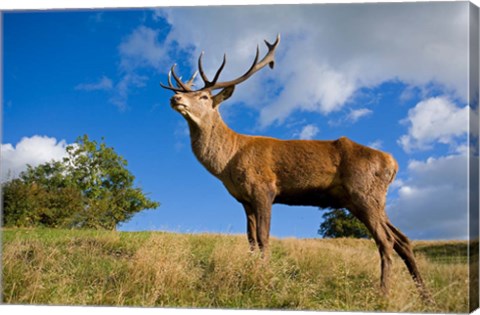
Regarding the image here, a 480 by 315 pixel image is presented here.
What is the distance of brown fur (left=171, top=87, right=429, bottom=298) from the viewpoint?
624cm

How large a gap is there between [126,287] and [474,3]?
4.35 meters

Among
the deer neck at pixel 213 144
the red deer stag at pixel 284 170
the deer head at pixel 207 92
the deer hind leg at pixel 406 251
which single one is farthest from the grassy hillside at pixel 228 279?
Answer: the deer head at pixel 207 92

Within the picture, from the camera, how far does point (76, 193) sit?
14688mm

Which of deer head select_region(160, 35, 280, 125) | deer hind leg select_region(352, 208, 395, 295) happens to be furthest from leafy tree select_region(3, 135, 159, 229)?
deer hind leg select_region(352, 208, 395, 295)

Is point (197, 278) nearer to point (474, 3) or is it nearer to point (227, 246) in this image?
point (227, 246)

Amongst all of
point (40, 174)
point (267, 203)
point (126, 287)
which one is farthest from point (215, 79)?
point (40, 174)

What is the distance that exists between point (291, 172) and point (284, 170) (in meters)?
0.08

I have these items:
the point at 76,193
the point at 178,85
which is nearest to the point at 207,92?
the point at 178,85

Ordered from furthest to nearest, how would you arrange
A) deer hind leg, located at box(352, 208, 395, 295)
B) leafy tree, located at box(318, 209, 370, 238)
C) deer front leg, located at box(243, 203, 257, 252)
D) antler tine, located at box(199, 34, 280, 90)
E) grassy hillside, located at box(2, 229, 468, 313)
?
leafy tree, located at box(318, 209, 370, 238)
antler tine, located at box(199, 34, 280, 90)
deer front leg, located at box(243, 203, 257, 252)
deer hind leg, located at box(352, 208, 395, 295)
grassy hillside, located at box(2, 229, 468, 313)

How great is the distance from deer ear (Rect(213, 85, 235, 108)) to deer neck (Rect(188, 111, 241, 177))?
0.13m

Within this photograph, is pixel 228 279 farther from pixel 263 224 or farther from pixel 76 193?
pixel 76 193

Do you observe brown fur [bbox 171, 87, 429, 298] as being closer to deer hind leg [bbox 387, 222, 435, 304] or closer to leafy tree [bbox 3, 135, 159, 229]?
deer hind leg [bbox 387, 222, 435, 304]

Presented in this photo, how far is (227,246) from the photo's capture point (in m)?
7.08

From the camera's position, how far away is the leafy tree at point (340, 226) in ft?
32.1
